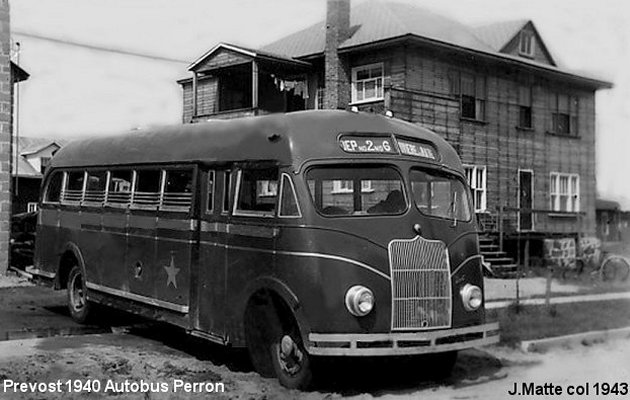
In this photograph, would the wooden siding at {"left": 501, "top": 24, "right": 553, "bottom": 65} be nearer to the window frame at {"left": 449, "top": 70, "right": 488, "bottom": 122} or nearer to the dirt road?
the dirt road

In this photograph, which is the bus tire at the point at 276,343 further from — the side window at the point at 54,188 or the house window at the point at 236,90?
the side window at the point at 54,188

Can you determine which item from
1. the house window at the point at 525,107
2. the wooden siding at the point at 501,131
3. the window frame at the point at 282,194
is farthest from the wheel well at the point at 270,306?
the house window at the point at 525,107

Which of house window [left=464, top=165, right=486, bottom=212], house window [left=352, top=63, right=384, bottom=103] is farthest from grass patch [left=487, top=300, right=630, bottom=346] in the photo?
house window [left=352, top=63, right=384, bottom=103]

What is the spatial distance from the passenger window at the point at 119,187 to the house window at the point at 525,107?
4496 mm

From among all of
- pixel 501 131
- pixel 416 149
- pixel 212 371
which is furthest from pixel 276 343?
pixel 501 131

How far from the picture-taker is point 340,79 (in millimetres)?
12031

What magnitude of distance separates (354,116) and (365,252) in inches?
41.4

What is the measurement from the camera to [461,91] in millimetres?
11117

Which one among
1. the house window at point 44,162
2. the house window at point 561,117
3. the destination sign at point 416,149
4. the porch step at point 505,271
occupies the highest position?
the house window at point 561,117

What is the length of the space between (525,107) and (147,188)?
476cm

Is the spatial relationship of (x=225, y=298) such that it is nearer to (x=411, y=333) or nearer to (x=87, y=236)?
(x=411, y=333)

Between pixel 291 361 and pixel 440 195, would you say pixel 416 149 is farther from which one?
pixel 291 361

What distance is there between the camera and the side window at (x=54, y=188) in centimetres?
880

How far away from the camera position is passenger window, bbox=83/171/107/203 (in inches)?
309
